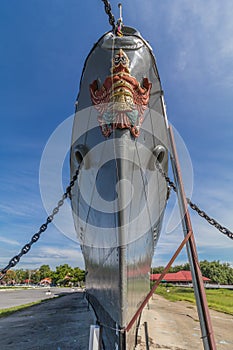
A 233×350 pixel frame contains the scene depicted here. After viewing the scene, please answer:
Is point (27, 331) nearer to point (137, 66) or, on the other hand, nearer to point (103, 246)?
point (103, 246)

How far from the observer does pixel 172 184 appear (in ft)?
11.2

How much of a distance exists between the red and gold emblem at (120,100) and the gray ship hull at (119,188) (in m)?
0.08

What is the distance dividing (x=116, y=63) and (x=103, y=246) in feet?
9.59

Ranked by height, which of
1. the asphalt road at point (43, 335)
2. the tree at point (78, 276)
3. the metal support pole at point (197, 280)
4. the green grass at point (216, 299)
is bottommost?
the asphalt road at point (43, 335)

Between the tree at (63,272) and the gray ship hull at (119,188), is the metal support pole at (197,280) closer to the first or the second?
the gray ship hull at (119,188)

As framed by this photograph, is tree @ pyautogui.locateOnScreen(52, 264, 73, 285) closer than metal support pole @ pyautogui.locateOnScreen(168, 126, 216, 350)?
No

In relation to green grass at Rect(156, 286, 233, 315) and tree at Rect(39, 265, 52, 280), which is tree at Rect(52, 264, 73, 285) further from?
green grass at Rect(156, 286, 233, 315)

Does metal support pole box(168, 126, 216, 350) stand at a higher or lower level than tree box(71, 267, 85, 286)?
lower

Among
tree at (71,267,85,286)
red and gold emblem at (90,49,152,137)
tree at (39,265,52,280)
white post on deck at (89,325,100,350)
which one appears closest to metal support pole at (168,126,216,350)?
white post on deck at (89,325,100,350)

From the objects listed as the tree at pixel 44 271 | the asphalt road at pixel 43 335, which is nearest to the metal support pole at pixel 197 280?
the asphalt road at pixel 43 335

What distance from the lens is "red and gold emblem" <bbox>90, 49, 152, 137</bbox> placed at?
370 cm

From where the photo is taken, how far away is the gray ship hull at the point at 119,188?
3.20m

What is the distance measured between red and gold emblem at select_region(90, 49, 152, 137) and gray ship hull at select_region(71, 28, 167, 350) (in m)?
0.08

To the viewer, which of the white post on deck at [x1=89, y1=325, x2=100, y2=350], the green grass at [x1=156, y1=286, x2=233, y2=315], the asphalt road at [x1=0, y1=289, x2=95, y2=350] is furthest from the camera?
the green grass at [x1=156, y1=286, x2=233, y2=315]
